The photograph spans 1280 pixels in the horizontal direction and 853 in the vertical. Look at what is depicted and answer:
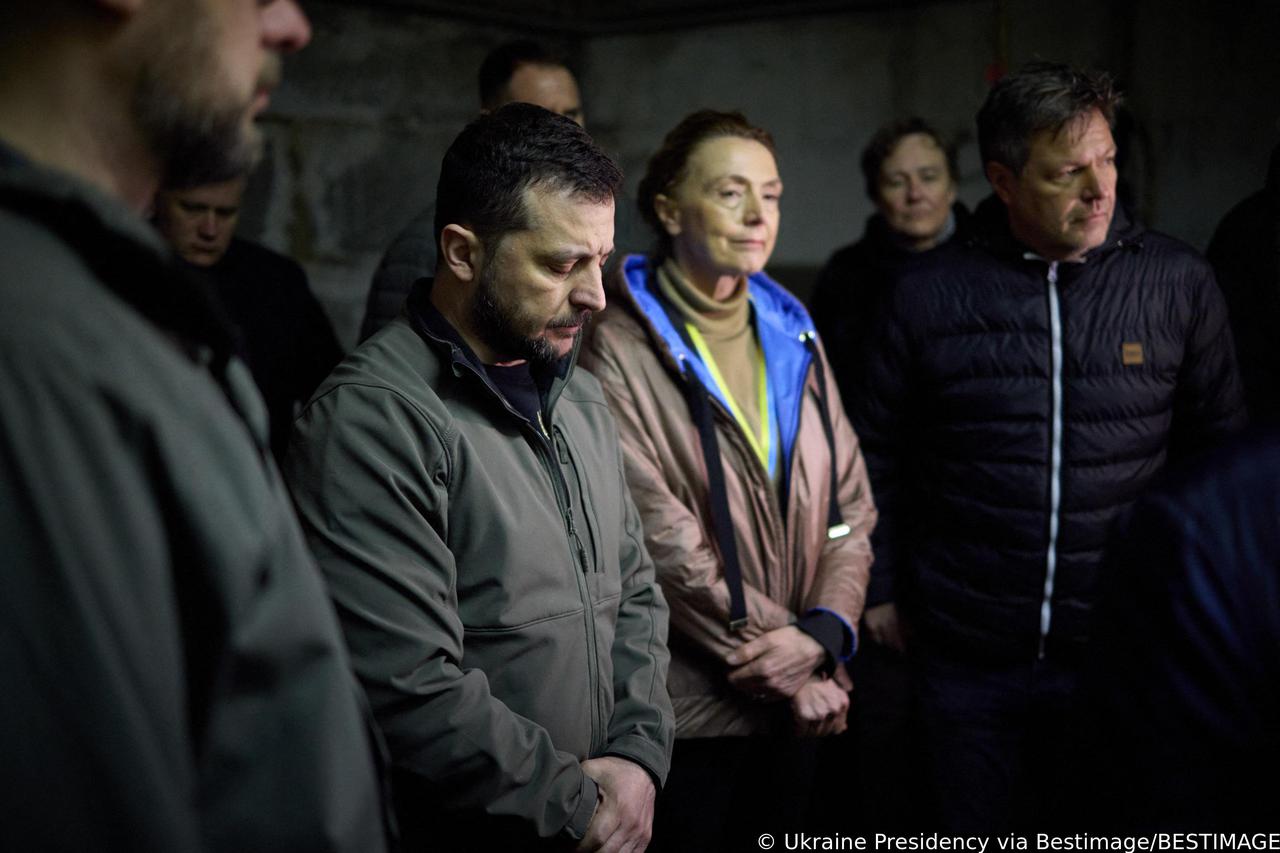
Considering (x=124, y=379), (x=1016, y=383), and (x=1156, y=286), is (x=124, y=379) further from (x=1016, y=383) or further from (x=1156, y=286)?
(x=1156, y=286)

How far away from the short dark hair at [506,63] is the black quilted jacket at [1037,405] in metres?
1.19

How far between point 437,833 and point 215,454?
98 centimetres

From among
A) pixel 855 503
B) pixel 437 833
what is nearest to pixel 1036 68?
pixel 855 503

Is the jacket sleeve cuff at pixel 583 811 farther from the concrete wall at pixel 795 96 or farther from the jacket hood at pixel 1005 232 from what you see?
the concrete wall at pixel 795 96

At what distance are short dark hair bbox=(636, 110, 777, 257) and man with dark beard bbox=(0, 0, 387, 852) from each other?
177 centimetres

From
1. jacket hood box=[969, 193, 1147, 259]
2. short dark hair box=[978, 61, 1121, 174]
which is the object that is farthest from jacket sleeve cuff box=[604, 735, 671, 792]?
short dark hair box=[978, 61, 1121, 174]

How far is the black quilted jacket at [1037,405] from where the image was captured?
2637mm

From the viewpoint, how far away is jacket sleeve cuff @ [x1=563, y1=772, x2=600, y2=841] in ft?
5.72

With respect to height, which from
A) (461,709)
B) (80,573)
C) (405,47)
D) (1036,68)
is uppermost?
(405,47)

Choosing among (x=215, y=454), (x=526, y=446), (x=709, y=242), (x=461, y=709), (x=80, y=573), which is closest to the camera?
(x=80, y=573)

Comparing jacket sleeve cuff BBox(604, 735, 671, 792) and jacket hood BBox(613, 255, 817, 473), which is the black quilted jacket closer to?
jacket hood BBox(613, 255, 817, 473)

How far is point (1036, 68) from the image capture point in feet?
9.01

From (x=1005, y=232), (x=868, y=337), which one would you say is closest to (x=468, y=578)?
(x=868, y=337)

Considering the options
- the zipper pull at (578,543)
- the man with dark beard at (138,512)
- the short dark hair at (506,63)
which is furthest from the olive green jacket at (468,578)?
the short dark hair at (506,63)
